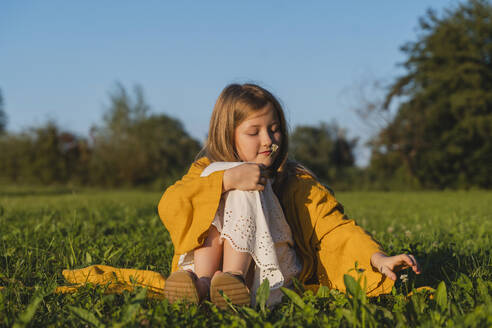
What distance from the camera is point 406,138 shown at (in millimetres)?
22938

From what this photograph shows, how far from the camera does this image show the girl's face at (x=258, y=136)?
7.46 feet

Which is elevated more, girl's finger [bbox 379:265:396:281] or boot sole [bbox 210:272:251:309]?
girl's finger [bbox 379:265:396:281]

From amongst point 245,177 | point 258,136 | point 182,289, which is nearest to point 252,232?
point 245,177

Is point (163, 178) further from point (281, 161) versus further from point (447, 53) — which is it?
point (281, 161)

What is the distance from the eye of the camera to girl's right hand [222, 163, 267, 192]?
188cm

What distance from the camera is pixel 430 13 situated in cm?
2338

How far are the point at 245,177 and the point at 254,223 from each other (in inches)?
9.1

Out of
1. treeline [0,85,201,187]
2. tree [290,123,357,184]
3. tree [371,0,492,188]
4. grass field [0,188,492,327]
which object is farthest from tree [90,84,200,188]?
tree [290,123,357,184]

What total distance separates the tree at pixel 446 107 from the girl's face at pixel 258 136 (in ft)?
70.2

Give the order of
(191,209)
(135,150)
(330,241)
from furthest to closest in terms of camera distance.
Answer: (135,150), (330,241), (191,209)

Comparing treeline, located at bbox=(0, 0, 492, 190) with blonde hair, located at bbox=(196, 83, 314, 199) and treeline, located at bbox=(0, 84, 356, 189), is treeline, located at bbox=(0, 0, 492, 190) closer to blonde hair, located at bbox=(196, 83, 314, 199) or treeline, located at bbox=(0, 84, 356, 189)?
treeline, located at bbox=(0, 84, 356, 189)

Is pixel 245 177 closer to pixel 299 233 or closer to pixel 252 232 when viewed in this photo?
pixel 252 232

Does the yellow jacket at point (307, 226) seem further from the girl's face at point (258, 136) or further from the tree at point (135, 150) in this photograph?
the tree at point (135, 150)

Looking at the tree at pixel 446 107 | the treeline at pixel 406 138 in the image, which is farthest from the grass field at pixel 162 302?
the tree at pixel 446 107
